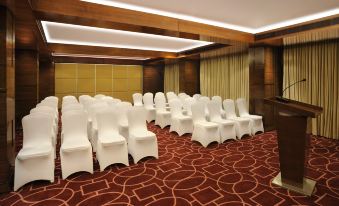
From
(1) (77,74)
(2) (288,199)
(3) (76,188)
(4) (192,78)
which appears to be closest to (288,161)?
(2) (288,199)

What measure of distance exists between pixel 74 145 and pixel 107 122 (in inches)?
32.9

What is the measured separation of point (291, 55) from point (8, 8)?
685 cm

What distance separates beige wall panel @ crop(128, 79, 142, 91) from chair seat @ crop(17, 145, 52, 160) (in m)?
9.83

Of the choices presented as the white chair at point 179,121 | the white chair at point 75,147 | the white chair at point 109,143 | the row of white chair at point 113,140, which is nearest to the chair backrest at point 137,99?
the white chair at point 179,121

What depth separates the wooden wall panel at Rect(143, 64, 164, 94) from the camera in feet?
43.1

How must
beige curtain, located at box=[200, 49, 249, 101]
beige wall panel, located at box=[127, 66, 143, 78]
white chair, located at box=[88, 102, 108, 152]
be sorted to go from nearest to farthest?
white chair, located at box=[88, 102, 108, 152]
beige curtain, located at box=[200, 49, 249, 101]
beige wall panel, located at box=[127, 66, 143, 78]

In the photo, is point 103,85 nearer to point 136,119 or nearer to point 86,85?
point 86,85

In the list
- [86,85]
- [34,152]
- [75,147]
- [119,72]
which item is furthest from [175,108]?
[86,85]

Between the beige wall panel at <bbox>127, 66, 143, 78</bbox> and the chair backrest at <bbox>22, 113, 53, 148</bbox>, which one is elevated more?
the beige wall panel at <bbox>127, 66, 143, 78</bbox>

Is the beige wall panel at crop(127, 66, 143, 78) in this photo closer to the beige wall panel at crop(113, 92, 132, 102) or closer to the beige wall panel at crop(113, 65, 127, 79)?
the beige wall panel at crop(113, 65, 127, 79)

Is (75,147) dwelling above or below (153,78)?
below

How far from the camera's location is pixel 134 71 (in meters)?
13.2

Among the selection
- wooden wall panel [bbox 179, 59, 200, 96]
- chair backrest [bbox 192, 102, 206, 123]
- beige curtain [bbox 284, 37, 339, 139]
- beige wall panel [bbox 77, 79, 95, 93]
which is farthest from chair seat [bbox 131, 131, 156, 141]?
beige wall panel [bbox 77, 79, 95, 93]

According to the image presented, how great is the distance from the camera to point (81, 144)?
3654mm
